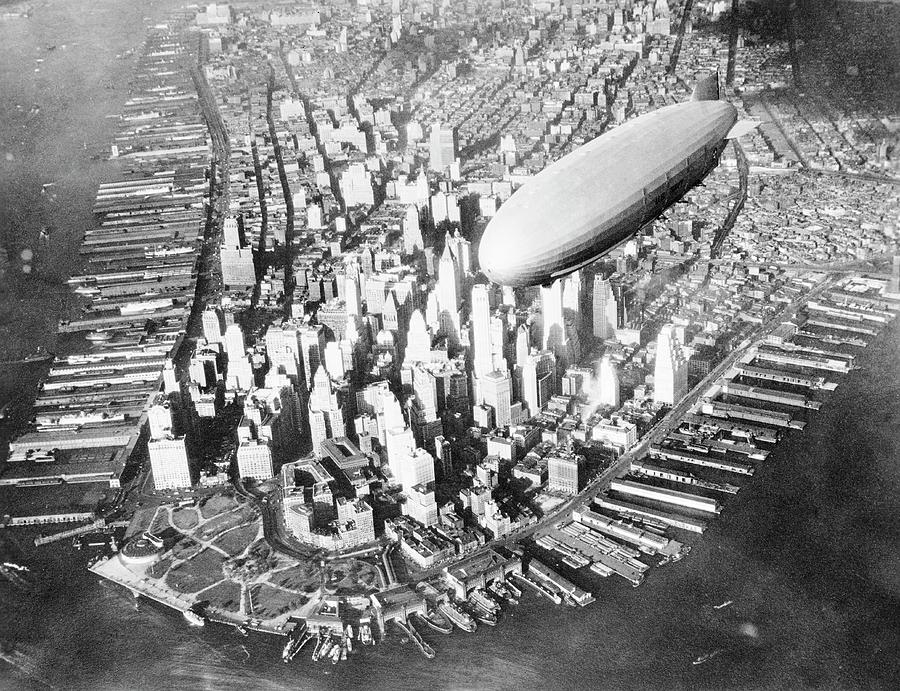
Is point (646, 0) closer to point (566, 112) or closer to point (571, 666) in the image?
point (566, 112)

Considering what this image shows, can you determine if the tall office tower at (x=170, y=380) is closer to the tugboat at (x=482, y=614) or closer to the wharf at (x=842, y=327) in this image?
the tugboat at (x=482, y=614)

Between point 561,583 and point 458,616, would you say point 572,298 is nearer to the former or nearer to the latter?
point 561,583

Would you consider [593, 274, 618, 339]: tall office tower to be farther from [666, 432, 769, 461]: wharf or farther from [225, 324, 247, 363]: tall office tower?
[225, 324, 247, 363]: tall office tower

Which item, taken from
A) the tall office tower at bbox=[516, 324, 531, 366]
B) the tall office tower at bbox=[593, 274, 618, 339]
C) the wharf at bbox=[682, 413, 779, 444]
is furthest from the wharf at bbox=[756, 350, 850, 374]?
the tall office tower at bbox=[516, 324, 531, 366]

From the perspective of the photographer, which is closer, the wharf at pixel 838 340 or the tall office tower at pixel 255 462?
the tall office tower at pixel 255 462

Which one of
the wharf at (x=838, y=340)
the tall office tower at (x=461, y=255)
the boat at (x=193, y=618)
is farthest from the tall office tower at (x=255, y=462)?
the wharf at (x=838, y=340)

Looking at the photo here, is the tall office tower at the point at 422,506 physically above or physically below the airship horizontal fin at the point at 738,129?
below

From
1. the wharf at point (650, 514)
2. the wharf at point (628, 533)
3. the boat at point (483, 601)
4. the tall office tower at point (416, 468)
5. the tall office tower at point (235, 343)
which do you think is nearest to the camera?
the boat at point (483, 601)
